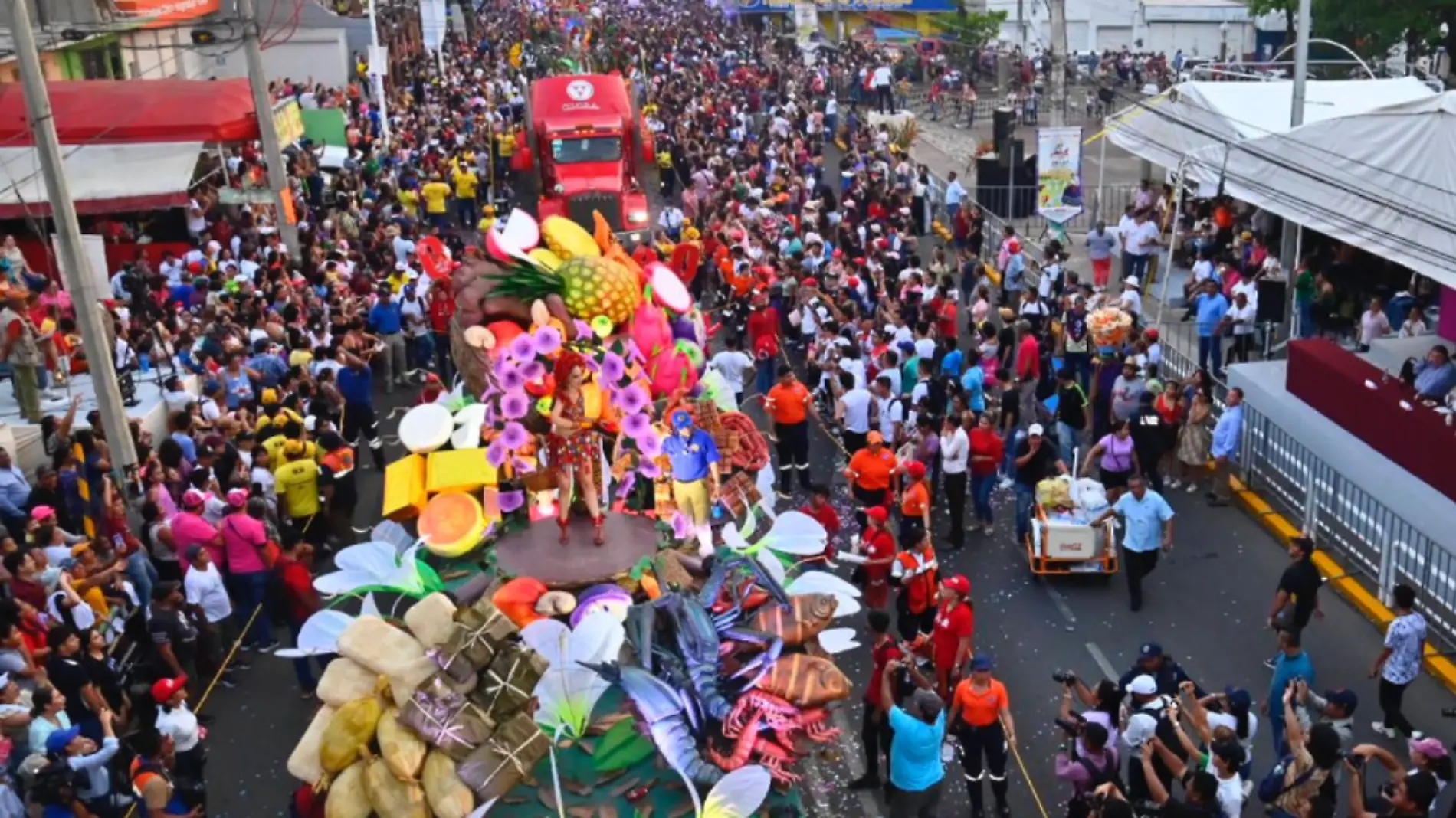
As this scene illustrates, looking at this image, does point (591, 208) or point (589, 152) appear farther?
point (589, 152)

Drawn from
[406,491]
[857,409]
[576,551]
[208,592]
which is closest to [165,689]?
[406,491]

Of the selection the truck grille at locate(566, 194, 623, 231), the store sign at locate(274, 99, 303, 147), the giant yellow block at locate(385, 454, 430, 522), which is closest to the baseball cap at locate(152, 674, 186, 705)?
the giant yellow block at locate(385, 454, 430, 522)

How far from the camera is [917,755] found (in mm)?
8773

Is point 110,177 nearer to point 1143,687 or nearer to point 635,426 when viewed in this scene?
point 635,426

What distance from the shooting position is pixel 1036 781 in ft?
33.0

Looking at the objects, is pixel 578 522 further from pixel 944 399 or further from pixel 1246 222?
pixel 1246 222

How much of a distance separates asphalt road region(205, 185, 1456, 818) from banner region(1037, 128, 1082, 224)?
8.22 metres

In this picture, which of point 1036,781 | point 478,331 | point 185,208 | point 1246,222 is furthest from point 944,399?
point 185,208

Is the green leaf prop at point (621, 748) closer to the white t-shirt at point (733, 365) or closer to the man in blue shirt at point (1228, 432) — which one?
the white t-shirt at point (733, 365)

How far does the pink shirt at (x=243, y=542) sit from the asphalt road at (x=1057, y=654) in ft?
2.99

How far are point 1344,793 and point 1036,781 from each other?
1.99 metres

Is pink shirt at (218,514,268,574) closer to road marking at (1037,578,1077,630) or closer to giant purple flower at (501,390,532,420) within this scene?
giant purple flower at (501,390,532,420)

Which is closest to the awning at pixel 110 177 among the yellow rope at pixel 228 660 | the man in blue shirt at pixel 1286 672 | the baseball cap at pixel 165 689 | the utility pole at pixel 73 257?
the utility pole at pixel 73 257

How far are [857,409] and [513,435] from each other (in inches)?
252
